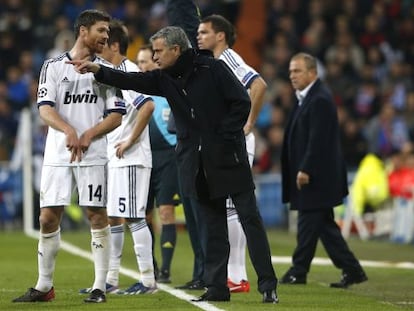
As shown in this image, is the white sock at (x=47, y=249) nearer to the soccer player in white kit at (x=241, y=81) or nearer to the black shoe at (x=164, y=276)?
the soccer player in white kit at (x=241, y=81)

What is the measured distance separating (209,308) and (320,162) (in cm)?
326

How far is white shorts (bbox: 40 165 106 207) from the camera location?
9.27 metres

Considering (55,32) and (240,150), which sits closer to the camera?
(240,150)

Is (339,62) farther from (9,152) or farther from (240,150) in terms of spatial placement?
(240,150)

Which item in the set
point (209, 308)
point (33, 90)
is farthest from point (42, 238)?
point (33, 90)

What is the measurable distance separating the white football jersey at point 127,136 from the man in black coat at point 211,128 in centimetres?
117

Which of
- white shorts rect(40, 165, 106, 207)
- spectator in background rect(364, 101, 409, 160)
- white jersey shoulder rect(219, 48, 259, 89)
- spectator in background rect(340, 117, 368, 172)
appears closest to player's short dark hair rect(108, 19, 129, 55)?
white jersey shoulder rect(219, 48, 259, 89)

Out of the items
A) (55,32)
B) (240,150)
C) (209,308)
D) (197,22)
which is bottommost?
(209,308)

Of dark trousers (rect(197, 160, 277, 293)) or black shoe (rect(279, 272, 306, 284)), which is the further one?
black shoe (rect(279, 272, 306, 284))

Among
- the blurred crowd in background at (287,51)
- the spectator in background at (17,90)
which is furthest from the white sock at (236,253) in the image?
the spectator in background at (17,90)

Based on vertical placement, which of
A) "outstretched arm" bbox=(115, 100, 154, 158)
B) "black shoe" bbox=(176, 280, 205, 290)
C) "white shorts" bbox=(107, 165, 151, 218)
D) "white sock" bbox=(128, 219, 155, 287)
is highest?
"outstretched arm" bbox=(115, 100, 154, 158)

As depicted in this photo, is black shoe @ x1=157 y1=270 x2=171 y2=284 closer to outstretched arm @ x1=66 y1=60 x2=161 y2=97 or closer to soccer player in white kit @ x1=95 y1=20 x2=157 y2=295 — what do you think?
soccer player in white kit @ x1=95 y1=20 x2=157 y2=295

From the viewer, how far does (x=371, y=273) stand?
43.2ft

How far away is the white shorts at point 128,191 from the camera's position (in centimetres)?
1048
